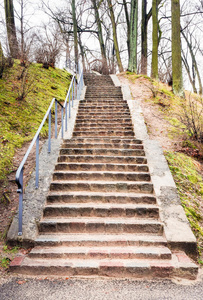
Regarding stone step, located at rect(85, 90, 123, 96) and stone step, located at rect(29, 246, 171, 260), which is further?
stone step, located at rect(85, 90, 123, 96)

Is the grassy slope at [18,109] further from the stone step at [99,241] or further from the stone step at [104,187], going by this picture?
the stone step at [99,241]

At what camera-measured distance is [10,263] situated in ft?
8.99

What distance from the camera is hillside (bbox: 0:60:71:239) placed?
3974mm

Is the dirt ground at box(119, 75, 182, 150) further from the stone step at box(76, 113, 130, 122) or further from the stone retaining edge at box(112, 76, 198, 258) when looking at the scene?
the stone retaining edge at box(112, 76, 198, 258)

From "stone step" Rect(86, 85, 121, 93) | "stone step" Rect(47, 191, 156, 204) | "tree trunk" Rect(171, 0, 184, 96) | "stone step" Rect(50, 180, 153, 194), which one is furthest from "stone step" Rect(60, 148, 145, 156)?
"stone step" Rect(86, 85, 121, 93)

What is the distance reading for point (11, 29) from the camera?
35.2 ft

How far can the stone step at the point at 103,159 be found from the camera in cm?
472

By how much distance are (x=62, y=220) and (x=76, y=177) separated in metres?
1.05

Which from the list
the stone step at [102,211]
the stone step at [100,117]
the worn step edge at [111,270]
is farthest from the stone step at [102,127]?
the worn step edge at [111,270]

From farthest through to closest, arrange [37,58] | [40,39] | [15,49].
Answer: [37,58]
[40,39]
[15,49]

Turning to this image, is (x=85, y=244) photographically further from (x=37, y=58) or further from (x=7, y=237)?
(x=37, y=58)

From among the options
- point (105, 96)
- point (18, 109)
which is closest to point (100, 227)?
point (18, 109)

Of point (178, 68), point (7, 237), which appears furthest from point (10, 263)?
point (178, 68)

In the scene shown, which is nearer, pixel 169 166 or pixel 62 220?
pixel 62 220
